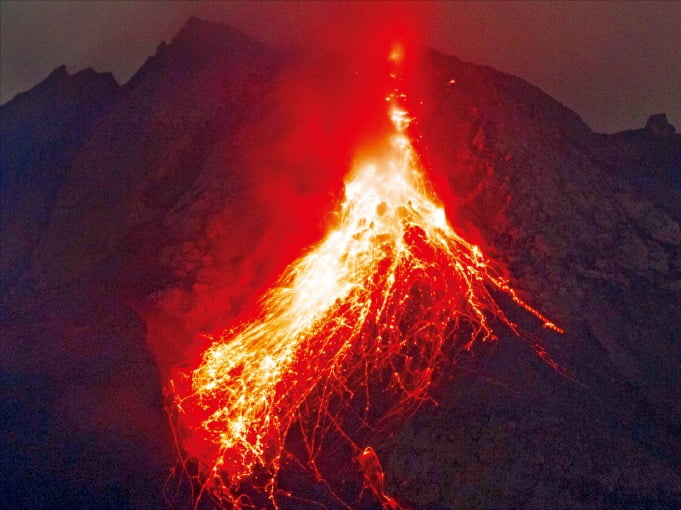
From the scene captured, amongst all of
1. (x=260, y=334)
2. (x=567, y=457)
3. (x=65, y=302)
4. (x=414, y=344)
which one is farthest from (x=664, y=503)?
(x=65, y=302)

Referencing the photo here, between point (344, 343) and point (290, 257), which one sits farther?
point (290, 257)

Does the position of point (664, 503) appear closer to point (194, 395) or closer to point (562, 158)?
point (194, 395)

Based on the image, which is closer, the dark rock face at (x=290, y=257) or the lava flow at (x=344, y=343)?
the dark rock face at (x=290, y=257)

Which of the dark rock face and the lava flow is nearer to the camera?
the dark rock face
